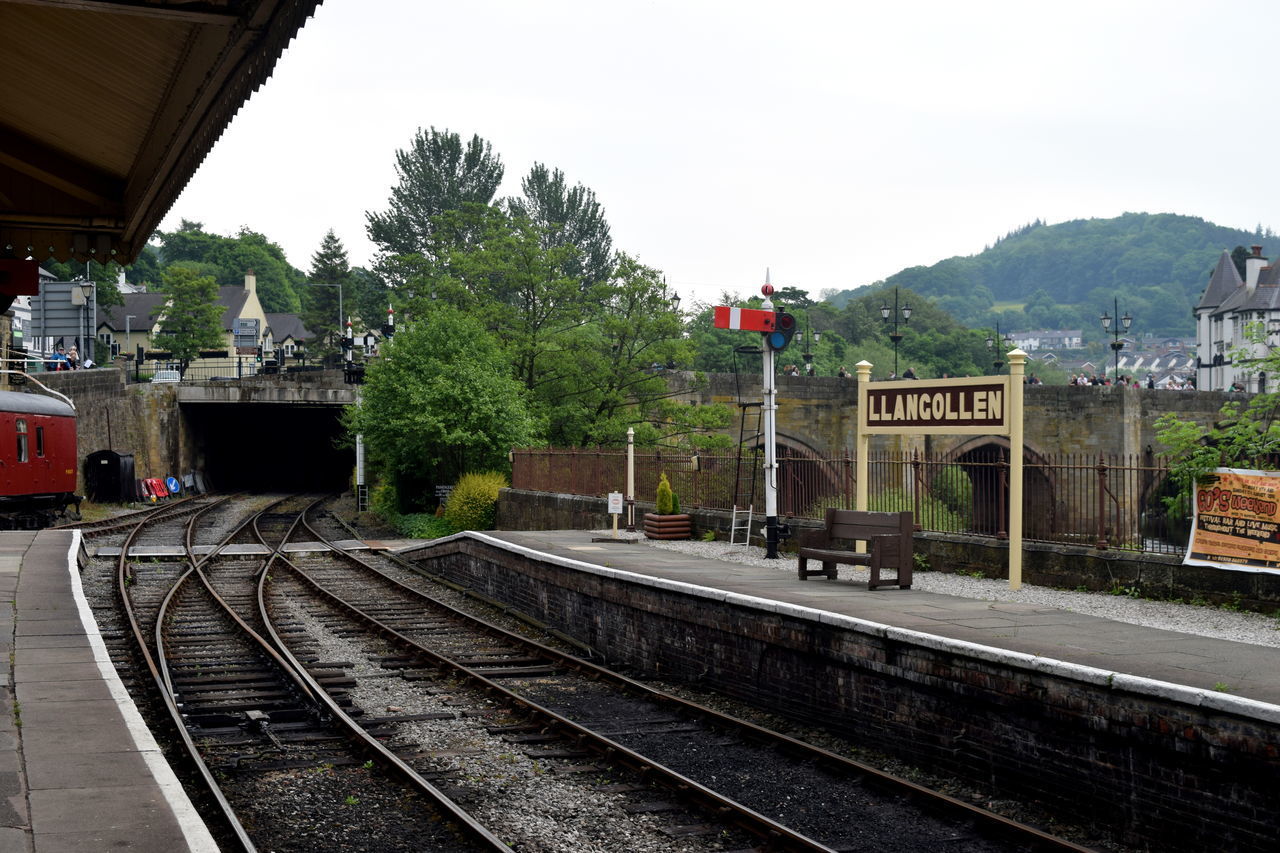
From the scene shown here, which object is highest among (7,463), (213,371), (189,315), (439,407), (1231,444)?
(189,315)

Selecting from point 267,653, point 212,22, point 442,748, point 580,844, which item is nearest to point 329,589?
point 267,653

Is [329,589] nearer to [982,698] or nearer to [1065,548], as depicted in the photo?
[1065,548]

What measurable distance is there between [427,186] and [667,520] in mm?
62668

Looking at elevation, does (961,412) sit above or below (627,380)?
below

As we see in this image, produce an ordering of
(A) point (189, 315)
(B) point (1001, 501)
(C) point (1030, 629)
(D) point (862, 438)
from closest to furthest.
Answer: (C) point (1030, 629) → (B) point (1001, 501) → (D) point (862, 438) → (A) point (189, 315)

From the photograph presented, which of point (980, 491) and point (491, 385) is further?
point (491, 385)

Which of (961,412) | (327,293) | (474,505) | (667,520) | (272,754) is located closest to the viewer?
(272,754)

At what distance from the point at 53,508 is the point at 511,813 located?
26.2 meters

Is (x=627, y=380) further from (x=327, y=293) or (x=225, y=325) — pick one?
(x=225, y=325)

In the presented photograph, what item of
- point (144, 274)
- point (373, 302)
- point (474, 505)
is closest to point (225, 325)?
point (373, 302)

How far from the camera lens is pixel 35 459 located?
27344 millimetres

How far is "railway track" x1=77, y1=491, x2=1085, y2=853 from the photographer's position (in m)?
7.33

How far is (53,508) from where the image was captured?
29.8m

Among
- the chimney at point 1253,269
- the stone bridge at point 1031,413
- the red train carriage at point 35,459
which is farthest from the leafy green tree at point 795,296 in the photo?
the red train carriage at point 35,459
